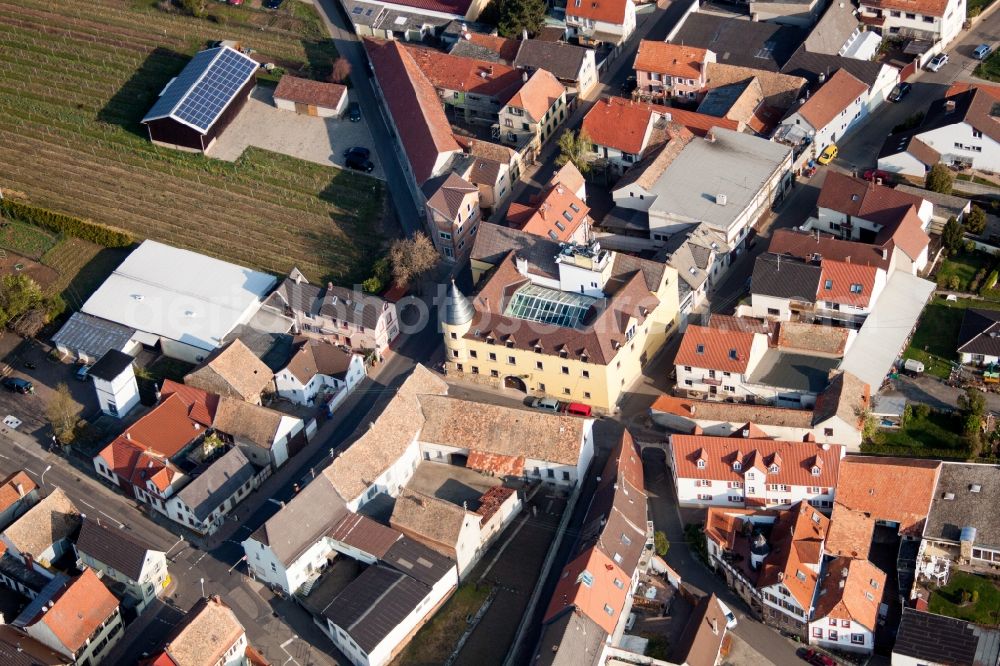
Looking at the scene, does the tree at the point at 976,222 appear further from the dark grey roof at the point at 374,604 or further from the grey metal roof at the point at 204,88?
the grey metal roof at the point at 204,88

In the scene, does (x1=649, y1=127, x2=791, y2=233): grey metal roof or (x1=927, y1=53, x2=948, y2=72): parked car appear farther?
(x1=927, y1=53, x2=948, y2=72): parked car

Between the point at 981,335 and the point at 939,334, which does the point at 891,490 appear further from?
the point at 939,334

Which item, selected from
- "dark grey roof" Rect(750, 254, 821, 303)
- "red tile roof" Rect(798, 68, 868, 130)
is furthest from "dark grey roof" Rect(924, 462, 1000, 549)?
"red tile roof" Rect(798, 68, 868, 130)

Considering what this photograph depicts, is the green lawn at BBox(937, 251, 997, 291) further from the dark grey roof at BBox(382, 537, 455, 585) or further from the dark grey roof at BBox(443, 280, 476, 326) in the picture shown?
the dark grey roof at BBox(382, 537, 455, 585)

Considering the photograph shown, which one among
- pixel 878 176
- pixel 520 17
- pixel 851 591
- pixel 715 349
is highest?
pixel 520 17

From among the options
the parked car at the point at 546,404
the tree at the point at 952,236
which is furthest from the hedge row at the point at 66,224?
the tree at the point at 952,236

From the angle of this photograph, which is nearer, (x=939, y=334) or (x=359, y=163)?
(x=939, y=334)

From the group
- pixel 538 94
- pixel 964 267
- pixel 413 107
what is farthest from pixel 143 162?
pixel 964 267
